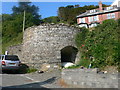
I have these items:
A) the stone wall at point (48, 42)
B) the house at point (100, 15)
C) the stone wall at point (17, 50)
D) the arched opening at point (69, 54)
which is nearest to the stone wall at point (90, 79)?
the stone wall at point (48, 42)

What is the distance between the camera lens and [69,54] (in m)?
14.6

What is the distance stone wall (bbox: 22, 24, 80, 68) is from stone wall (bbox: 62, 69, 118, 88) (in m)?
5.14

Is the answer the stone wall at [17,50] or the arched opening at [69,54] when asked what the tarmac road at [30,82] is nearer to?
the arched opening at [69,54]

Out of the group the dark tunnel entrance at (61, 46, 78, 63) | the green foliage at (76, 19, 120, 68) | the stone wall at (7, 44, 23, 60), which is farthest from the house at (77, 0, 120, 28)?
the green foliage at (76, 19, 120, 68)

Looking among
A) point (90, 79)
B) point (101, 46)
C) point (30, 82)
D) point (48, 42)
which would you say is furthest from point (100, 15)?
point (90, 79)

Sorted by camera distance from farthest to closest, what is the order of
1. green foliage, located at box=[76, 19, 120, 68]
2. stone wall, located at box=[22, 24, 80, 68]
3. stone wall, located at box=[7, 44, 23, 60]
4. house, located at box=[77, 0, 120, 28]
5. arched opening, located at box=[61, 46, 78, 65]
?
house, located at box=[77, 0, 120, 28], stone wall, located at box=[7, 44, 23, 60], arched opening, located at box=[61, 46, 78, 65], stone wall, located at box=[22, 24, 80, 68], green foliage, located at box=[76, 19, 120, 68]

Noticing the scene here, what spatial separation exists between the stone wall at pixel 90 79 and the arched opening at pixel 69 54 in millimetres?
6069

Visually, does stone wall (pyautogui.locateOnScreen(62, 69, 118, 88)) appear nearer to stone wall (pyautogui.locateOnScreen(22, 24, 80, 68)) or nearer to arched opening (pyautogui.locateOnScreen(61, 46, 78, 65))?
stone wall (pyautogui.locateOnScreen(22, 24, 80, 68))

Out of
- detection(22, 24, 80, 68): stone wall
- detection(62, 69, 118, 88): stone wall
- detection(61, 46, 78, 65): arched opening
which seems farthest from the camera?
detection(61, 46, 78, 65): arched opening

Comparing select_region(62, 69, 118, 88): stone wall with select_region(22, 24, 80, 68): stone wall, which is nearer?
select_region(62, 69, 118, 88): stone wall

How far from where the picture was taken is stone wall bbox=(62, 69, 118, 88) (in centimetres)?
642

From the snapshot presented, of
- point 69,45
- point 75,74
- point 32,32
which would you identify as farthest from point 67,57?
point 75,74

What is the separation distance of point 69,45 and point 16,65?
435 cm

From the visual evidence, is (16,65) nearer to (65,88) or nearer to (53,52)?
(53,52)
